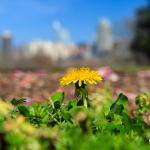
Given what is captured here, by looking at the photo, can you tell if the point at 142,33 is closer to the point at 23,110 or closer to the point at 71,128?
the point at 23,110

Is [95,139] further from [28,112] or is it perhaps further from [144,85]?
[144,85]

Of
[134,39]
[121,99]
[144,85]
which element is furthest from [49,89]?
[134,39]

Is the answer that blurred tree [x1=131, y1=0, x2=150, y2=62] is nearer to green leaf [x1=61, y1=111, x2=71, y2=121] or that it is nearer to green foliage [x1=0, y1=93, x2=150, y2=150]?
green foliage [x1=0, y1=93, x2=150, y2=150]

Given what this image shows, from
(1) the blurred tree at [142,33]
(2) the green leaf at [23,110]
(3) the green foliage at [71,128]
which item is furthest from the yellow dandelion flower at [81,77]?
(1) the blurred tree at [142,33]

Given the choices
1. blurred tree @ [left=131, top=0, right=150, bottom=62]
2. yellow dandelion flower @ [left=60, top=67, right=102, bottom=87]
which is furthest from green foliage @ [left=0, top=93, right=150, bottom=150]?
blurred tree @ [left=131, top=0, right=150, bottom=62]

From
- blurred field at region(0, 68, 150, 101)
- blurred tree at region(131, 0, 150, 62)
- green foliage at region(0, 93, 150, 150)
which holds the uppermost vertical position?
blurred tree at region(131, 0, 150, 62)

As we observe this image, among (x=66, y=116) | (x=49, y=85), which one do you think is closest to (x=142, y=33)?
(x=49, y=85)
